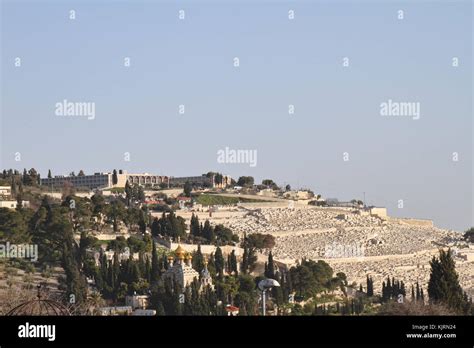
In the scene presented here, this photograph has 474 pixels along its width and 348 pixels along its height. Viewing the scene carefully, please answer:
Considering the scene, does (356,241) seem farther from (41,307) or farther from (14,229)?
(41,307)

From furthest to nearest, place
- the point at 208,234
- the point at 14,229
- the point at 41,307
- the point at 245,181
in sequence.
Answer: the point at 245,181, the point at 208,234, the point at 14,229, the point at 41,307

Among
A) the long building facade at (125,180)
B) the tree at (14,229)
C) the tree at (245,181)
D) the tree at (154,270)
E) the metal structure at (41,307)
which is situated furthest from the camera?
the tree at (245,181)

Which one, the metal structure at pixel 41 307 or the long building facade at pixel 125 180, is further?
the long building facade at pixel 125 180

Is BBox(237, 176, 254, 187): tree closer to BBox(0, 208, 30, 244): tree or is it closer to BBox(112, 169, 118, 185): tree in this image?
BBox(112, 169, 118, 185): tree

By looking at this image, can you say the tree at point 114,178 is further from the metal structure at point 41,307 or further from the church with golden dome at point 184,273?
the metal structure at point 41,307

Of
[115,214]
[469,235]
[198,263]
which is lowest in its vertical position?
[198,263]

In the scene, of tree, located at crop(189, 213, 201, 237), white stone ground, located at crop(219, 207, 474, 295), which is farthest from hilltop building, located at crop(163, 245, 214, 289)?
tree, located at crop(189, 213, 201, 237)

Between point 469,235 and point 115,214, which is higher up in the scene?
point 115,214

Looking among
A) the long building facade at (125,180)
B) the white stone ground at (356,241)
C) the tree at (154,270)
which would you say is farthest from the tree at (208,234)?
the long building facade at (125,180)

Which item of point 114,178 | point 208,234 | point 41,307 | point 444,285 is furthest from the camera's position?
point 114,178

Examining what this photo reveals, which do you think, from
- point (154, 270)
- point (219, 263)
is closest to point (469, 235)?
point (219, 263)

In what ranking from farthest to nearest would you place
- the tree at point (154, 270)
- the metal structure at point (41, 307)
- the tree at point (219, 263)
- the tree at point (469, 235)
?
the tree at point (469, 235) < the tree at point (219, 263) < the tree at point (154, 270) < the metal structure at point (41, 307)
